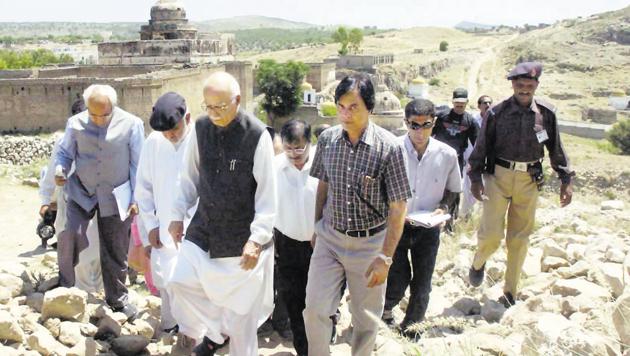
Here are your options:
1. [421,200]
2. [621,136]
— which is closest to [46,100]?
[421,200]

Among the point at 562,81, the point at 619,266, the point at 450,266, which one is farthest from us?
the point at 562,81

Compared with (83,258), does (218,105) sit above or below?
above

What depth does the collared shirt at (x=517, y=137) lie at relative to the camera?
407 centimetres

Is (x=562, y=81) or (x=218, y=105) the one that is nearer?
(x=218, y=105)

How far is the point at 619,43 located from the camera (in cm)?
6544

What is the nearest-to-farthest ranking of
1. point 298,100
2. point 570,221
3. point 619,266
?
point 619,266 → point 570,221 → point 298,100

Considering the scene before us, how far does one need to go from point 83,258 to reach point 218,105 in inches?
83.9

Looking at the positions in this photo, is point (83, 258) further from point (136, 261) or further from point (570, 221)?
point (570, 221)

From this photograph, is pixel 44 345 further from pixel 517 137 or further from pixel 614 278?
pixel 614 278

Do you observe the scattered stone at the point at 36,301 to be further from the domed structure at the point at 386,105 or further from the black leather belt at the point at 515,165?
the domed structure at the point at 386,105

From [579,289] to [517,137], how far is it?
105cm

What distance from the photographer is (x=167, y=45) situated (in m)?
27.4

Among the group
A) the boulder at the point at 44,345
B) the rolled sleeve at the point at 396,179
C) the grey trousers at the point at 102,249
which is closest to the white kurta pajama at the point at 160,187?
the grey trousers at the point at 102,249

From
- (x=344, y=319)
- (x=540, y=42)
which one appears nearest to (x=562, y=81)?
(x=540, y=42)
